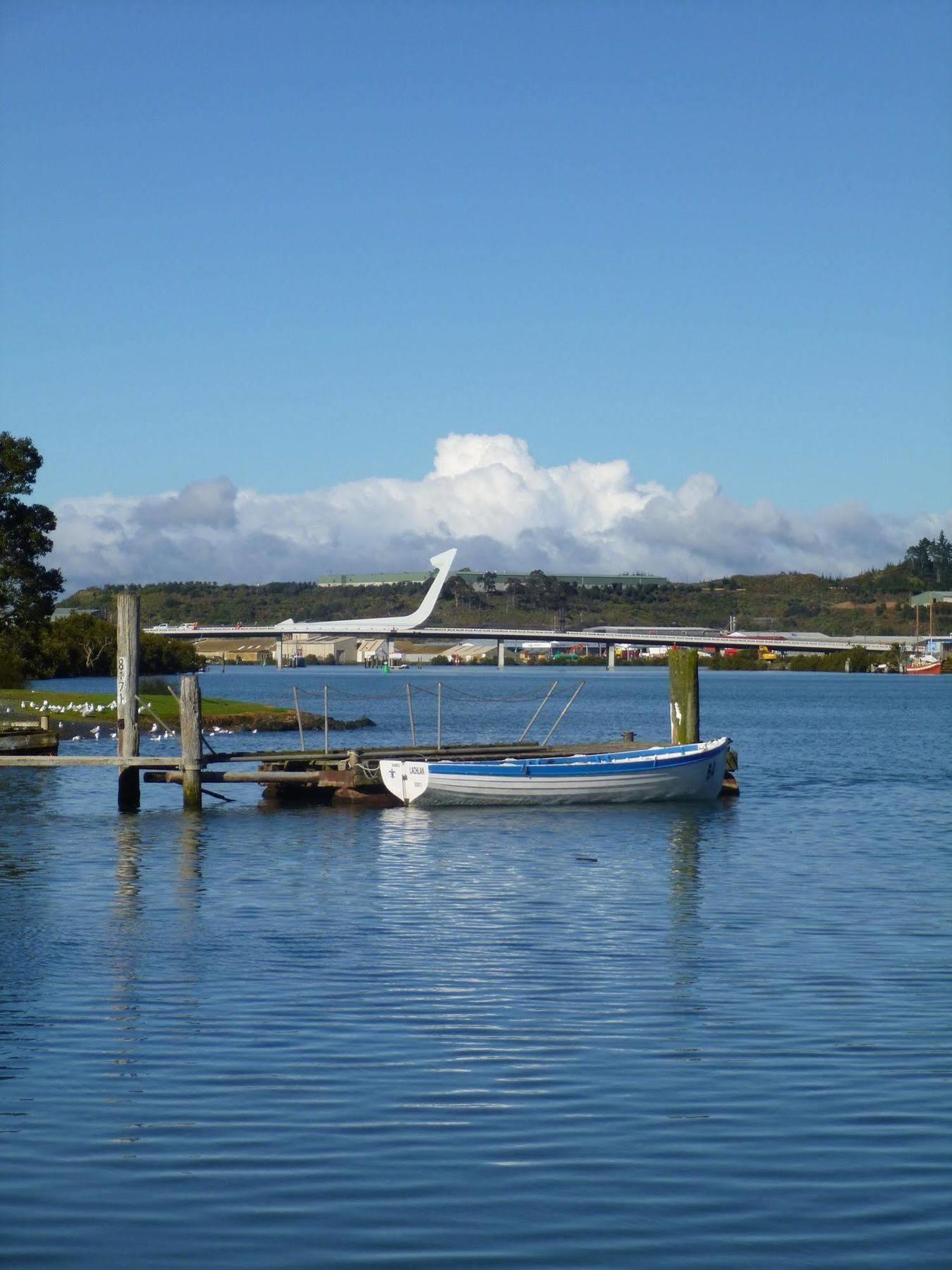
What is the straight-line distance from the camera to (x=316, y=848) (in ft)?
87.2

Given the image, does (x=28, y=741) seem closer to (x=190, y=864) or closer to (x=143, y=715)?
(x=190, y=864)

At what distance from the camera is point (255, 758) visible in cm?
3266

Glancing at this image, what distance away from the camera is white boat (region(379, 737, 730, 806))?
105 feet

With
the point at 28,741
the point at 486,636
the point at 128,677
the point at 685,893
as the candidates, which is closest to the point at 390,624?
the point at 486,636

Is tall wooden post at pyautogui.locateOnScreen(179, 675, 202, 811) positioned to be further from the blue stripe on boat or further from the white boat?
the blue stripe on boat

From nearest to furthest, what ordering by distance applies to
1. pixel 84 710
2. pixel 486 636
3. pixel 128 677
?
pixel 128 677 → pixel 84 710 → pixel 486 636

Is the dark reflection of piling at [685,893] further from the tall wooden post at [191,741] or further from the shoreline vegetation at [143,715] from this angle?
the shoreline vegetation at [143,715]

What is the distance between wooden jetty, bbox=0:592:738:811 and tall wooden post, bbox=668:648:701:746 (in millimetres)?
17

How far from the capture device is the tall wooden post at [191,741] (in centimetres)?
2989

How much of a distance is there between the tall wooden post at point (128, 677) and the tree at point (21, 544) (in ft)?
87.6

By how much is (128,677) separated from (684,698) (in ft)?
44.9

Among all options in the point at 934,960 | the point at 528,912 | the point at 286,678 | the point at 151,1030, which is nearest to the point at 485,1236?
the point at 151,1030

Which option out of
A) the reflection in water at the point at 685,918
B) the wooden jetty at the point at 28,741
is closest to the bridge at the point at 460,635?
the wooden jetty at the point at 28,741

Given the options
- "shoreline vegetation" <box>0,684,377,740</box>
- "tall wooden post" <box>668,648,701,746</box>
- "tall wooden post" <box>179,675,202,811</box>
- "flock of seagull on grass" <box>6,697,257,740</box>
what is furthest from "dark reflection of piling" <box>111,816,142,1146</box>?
"flock of seagull on grass" <box>6,697,257,740</box>
